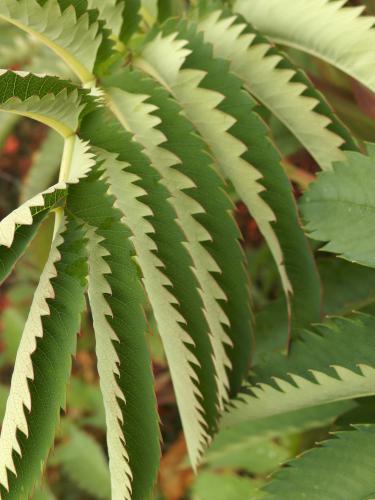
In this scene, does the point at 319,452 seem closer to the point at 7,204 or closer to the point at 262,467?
the point at 262,467

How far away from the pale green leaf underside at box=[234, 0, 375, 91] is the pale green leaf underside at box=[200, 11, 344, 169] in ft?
0.12

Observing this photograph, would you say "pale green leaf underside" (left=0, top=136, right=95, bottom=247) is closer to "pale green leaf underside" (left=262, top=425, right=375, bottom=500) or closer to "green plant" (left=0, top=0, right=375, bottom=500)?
A: "green plant" (left=0, top=0, right=375, bottom=500)

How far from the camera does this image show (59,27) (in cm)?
58

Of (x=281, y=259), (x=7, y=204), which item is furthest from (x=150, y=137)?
(x=7, y=204)

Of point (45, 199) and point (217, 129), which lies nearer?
point (45, 199)

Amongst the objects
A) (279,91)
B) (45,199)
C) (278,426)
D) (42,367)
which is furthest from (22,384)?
(278,426)

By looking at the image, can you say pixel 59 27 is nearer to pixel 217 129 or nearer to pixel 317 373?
pixel 217 129

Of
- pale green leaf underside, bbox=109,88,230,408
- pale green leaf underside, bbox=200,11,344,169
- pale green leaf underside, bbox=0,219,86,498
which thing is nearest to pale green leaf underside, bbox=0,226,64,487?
pale green leaf underside, bbox=0,219,86,498

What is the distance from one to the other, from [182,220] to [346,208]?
0.45 feet

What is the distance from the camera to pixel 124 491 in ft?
1.61

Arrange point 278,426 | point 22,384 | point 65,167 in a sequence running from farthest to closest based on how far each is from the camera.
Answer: point 278,426
point 65,167
point 22,384

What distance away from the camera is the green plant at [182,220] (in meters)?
0.48

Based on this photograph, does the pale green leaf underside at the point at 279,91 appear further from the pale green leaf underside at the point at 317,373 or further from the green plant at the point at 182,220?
the pale green leaf underside at the point at 317,373

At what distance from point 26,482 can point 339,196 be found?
0.33 metres
